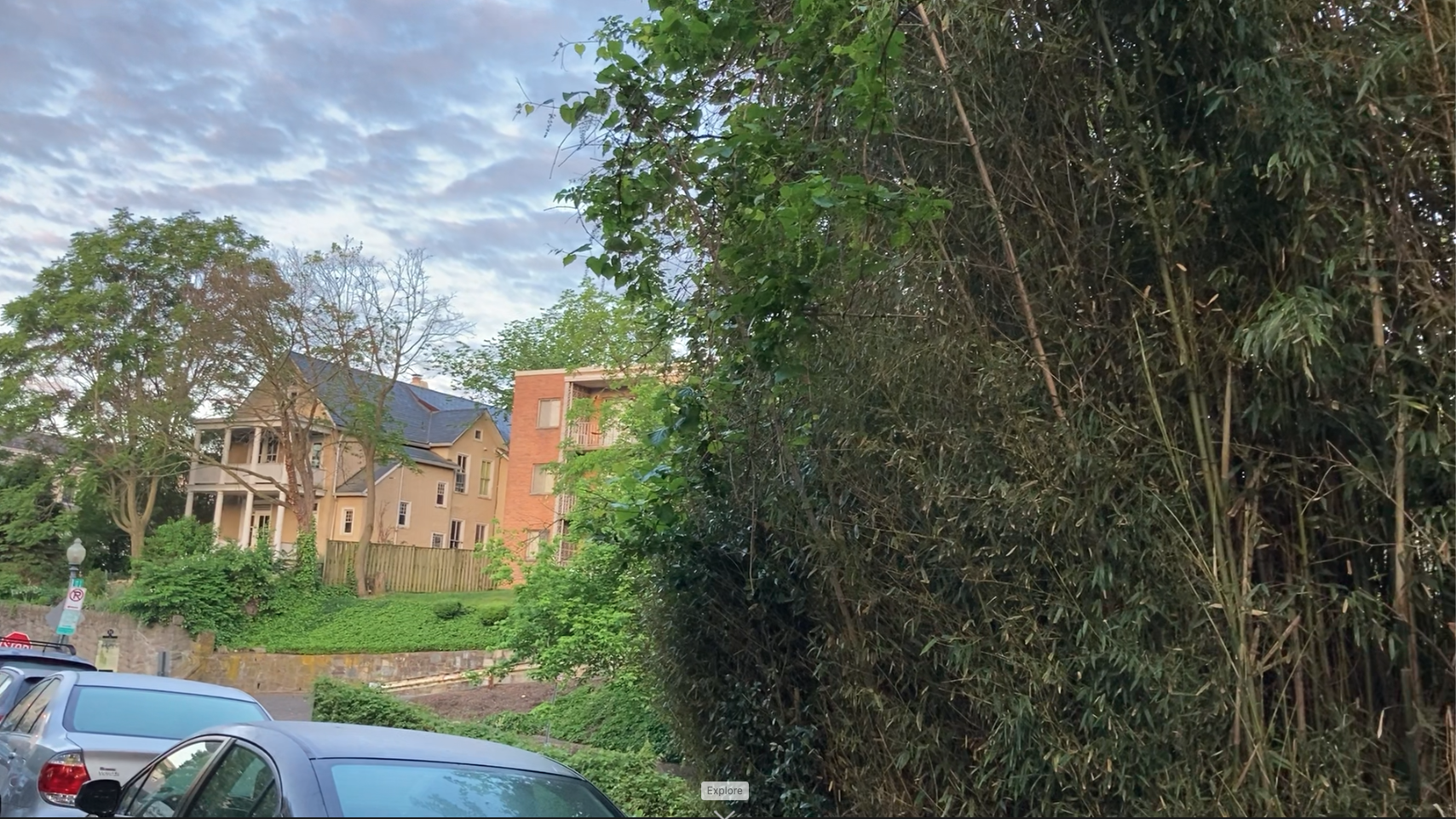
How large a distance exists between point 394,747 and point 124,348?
35689 millimetres

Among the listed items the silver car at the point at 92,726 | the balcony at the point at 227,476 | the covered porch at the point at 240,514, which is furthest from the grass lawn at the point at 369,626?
the silver car at the point at 92,726

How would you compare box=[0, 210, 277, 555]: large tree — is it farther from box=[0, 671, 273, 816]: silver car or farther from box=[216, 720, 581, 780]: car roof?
box=[216, 720, 581, 780]: car roof

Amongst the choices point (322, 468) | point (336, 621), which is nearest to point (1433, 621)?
point (336, 621)

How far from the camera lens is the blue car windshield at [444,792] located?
12.1 feet

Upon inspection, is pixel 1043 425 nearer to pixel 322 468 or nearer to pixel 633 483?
pixel 633 483

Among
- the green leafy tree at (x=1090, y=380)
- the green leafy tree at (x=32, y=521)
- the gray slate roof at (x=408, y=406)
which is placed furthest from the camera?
the green leafy tree at (x=32, y=521)

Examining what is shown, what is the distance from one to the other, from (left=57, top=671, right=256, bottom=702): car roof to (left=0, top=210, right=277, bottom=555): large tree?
27.0 meters

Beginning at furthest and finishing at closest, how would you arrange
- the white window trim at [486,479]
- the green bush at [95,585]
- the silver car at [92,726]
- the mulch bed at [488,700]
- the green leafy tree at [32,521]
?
the white window trim at [486,479]
the green leafy tree at [32,521]
the green bush at [95,585]
the mulch bed at [488,700]
the silver car at [92,726]

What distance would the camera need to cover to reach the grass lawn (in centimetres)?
2855

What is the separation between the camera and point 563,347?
4209cm

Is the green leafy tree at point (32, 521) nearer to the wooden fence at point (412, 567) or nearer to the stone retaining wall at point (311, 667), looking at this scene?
the wooden fence at point (412, 567)

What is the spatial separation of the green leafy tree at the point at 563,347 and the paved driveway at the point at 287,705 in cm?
861

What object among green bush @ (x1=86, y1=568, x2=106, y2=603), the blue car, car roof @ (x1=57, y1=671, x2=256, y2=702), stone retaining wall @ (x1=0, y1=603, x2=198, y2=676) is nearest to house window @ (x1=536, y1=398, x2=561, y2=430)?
stone retaining wall @ (x1=0, y1=603, x2=198, y2=676)

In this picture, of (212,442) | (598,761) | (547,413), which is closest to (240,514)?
(212,442)
